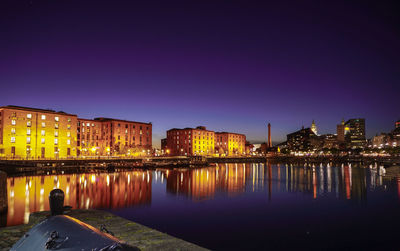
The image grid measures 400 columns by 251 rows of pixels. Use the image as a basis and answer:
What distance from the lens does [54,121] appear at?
83438 mm

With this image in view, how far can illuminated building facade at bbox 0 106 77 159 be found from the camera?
7131 centimetres

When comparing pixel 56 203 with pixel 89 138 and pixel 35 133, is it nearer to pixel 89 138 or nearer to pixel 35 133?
pixel 35 133

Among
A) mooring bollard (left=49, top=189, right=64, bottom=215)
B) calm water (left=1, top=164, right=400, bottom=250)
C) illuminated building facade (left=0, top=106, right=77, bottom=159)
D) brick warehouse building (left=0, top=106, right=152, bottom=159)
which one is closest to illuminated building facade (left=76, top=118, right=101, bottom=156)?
brick warehouse building (left=0, top=106, right=152, bottom=159)

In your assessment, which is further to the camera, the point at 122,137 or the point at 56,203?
the point at 122,137

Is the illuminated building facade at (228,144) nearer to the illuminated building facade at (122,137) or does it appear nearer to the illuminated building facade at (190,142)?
the illuminated building facade at (190,142)

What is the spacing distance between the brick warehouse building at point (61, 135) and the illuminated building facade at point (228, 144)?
202ft

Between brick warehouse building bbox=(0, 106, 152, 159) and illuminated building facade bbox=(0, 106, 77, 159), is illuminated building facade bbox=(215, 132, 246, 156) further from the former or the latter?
illuminated building facade bbox=(0, 106, 77, 159)

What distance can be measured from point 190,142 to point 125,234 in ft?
474

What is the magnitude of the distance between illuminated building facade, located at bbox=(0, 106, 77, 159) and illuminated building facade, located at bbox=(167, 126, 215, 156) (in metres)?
72.6

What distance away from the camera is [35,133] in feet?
254

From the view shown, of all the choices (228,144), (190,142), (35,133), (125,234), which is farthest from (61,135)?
(228,144)

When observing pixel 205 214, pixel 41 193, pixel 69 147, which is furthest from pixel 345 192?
pixel 69 147

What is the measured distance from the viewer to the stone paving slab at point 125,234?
6.95m

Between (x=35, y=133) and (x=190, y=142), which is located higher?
(x=35, y=133)
